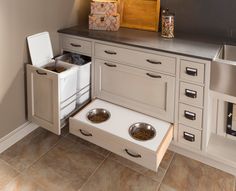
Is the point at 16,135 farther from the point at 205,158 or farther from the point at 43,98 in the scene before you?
the point at 205,158

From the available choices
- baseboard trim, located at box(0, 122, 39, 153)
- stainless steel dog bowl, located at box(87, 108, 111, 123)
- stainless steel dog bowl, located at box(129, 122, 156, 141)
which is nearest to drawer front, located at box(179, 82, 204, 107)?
stainless steel dog bowl, located at box(129, 122, 156, 141)

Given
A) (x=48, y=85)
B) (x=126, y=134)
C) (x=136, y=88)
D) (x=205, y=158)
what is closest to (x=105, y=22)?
(x=136, y=88)

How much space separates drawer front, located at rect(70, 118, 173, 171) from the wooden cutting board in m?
1.02

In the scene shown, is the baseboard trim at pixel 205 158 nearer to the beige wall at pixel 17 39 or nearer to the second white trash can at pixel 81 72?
the second white trash can at pixel 81 72

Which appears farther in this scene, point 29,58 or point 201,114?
point 29,58

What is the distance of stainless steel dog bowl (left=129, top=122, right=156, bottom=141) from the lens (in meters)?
1.97

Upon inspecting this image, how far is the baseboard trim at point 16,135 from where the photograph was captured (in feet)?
7.13

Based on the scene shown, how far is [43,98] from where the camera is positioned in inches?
85.7

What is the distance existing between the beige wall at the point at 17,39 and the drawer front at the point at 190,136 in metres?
1.34

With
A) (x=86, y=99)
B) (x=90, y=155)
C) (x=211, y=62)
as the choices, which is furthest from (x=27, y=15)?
(x=211, y=62)

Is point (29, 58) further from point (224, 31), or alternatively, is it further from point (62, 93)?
point (224, 31)

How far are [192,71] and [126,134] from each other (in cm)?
65

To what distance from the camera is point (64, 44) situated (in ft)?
8.18

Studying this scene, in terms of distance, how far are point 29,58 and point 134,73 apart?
89 centimetres
